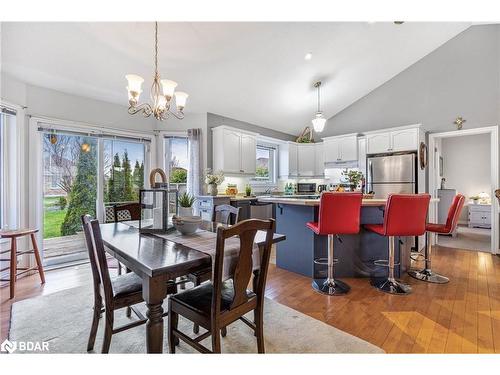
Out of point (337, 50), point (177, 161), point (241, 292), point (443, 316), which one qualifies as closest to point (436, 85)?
point (337, 50)

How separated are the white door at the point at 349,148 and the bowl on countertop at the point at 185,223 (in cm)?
467

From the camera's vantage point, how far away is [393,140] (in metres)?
4.91

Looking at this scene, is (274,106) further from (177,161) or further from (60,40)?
(60,40)

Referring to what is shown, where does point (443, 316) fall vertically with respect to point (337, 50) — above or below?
below

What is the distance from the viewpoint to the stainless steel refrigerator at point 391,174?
459cm

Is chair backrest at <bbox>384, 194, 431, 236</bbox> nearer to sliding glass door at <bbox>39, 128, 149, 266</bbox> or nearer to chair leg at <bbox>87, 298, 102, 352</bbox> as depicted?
chair leg at <bbox>87, 298, 102, 352</bbox>

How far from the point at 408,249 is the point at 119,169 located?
4577 mm

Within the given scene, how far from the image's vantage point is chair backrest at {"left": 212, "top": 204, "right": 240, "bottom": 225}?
225cm

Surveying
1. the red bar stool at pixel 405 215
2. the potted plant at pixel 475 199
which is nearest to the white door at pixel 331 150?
the red bar stool at pixel 405 215

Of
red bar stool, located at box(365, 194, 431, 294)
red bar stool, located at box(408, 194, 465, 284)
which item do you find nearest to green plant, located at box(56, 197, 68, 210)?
red bar stool, located at box(365, 194, 431, 294)

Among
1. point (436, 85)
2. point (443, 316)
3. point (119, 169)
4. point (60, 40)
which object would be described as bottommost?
point (443, 316)

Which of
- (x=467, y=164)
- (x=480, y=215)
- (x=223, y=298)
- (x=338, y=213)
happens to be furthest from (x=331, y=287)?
(x=467, y=164)

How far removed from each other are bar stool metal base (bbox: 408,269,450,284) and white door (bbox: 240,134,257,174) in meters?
3.35

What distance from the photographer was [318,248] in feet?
10.0
